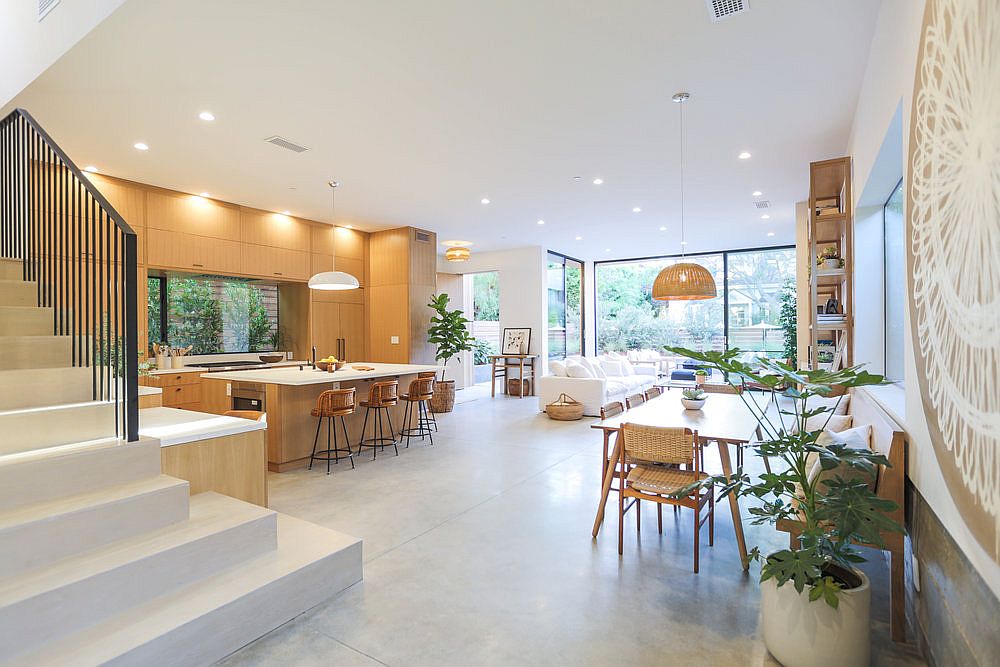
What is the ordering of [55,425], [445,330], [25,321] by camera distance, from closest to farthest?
[55,425] → [25,321] → [445,330]

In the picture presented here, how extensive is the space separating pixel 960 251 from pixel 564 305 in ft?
34.0

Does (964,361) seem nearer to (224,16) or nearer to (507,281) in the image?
(224,16)

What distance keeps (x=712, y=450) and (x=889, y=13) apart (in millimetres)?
4538

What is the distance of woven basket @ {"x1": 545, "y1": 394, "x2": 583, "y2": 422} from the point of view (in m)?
7.62

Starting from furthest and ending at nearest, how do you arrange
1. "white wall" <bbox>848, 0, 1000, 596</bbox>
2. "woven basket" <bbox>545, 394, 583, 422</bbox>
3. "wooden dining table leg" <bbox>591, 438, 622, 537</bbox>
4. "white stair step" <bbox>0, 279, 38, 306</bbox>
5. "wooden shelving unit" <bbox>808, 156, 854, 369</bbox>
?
"woven basket" <bbox>545, 394, 583, 422</bbox>, "wooden shelving unit" <bbox>808, 156, 854, 369</bbox>, "white stair step" <bbox>0, 279, 38, 306</bbox>, "wooden dining table leg" <bbox>591, 438, 622, 537</bbox>, "white wall" <bbox>848, 0, 1000, 596</bbox>

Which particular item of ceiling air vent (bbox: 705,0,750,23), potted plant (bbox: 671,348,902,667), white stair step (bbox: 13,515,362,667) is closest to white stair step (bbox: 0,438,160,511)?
white stair step (bbox: 13,515,362,667)

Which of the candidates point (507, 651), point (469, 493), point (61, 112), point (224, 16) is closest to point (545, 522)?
point (469, 493)

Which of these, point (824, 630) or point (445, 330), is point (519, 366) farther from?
point (824, 630)

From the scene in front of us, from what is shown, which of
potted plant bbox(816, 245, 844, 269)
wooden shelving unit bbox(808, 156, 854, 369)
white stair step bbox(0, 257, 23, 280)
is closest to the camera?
white stair step bbox(0, 257, 23, 280)

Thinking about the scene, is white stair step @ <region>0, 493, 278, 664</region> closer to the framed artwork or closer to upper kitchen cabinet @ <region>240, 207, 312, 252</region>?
upper kitchen cabinet @ <region>240, 207, 312, 252</region>

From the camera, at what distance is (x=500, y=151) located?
513 centimetres

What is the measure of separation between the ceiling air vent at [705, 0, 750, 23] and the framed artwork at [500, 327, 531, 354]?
8.04 metres

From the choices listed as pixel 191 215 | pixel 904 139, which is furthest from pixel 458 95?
pixel 191 215

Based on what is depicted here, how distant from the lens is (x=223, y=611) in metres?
2.10
